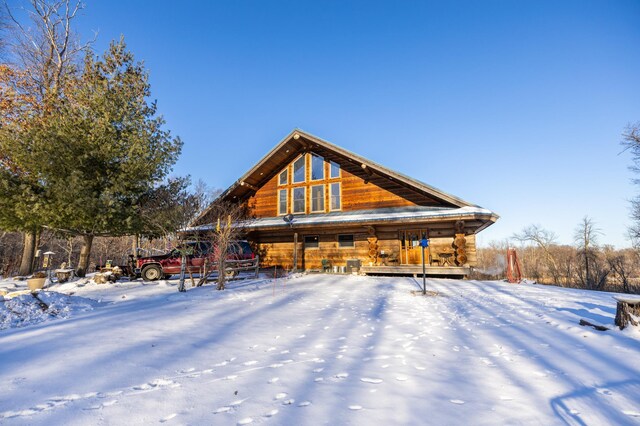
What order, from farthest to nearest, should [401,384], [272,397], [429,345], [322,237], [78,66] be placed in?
[78,66] → [322,237] → [429,345] → [401,384] → [272,397]

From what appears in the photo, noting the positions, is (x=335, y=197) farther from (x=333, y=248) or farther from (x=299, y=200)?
(x=333, y=248)

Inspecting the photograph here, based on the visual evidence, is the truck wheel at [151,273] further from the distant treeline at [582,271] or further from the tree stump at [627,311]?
the distant treeline at [582,271]

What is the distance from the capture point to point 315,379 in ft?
11.9

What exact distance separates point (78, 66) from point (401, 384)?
86.7 feet

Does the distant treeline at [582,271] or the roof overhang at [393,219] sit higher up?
the roof overhang at [393,219]

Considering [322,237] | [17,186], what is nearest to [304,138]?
[322,237]

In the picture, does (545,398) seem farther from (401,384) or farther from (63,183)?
(63,183)

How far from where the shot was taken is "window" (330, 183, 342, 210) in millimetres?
18625

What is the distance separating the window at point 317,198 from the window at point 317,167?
2.21 ft

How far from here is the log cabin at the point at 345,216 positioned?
1519cm

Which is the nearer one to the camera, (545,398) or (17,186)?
(545,398)

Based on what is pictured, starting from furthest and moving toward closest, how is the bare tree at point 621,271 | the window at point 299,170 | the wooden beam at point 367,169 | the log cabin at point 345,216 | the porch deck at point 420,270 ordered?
1. the window at point 299,170
2. the wooden beam at point 367,169
3. the bare tree at point 621,271
4. the log cabin at point 345,216
5. the porch deck at point 420,270

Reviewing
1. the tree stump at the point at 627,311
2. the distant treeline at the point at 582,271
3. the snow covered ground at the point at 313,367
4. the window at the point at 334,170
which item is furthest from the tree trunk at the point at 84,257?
the distant treeline at the point at 582,271

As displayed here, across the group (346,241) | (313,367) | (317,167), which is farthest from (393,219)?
(313,367)
